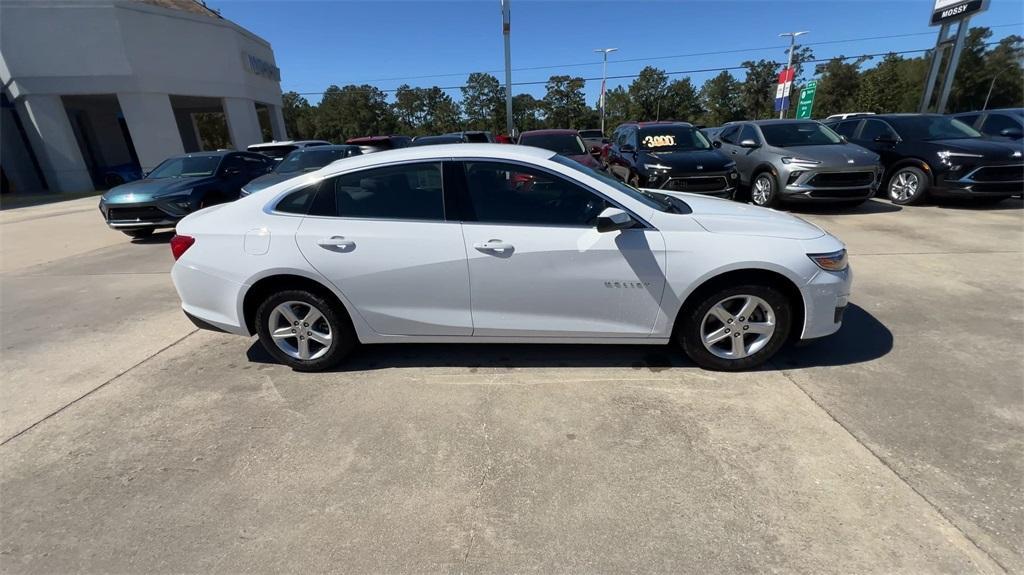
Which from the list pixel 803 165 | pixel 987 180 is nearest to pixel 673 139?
pixel 803 165

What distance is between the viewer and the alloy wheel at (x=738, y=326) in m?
3.08

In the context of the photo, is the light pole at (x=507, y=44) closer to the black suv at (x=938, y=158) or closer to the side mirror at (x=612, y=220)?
the black suv at (x=938, y=158)

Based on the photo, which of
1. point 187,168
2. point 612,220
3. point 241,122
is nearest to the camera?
point 612,220

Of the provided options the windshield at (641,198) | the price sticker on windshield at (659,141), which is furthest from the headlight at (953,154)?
the windshield at (641,198)

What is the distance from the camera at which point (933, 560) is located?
5.96ft

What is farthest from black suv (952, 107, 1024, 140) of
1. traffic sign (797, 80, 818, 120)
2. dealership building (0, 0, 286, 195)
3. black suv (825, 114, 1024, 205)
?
dealership building (0, 0, 286, 195)

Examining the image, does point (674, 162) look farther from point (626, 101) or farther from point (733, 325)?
point (626, 101)

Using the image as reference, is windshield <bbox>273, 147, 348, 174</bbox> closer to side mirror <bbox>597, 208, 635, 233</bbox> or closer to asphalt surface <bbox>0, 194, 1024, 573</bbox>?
asphalt surface <bbox>0, 194, 1024, 573</bbox>

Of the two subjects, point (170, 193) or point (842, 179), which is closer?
point (842, 179)

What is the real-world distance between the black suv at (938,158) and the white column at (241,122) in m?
24.6

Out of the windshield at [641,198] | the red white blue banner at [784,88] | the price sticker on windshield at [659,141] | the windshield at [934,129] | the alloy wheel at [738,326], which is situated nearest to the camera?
the alloy wheel at [738,326]

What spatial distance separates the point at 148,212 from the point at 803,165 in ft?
37.1

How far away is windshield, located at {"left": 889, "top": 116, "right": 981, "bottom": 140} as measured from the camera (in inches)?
335

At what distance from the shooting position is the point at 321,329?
11.2 feet
